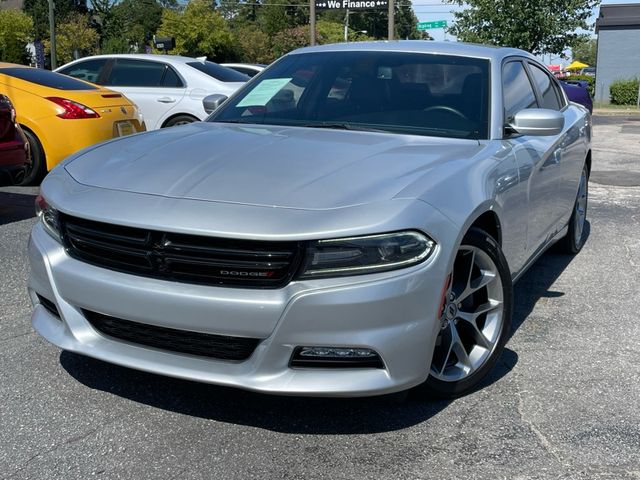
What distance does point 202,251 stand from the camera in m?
2.86

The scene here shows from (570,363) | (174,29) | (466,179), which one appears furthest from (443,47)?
(174,29)

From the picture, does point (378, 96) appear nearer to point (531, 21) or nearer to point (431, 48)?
point (431, 48)

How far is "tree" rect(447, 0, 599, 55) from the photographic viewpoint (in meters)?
29.6

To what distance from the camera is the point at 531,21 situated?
97.6 ft

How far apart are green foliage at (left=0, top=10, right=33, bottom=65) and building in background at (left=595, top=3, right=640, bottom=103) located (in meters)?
40.2

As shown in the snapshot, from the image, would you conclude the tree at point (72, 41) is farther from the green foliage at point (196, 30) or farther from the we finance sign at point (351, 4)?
the we finance sign at point (351, 4)

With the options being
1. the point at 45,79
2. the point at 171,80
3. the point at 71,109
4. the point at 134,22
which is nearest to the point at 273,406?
the point at 71,109

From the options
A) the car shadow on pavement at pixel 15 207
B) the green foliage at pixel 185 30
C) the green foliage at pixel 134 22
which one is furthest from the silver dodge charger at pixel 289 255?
the green foliage at pixel 134 22

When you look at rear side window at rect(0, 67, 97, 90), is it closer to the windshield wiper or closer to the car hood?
the car hood

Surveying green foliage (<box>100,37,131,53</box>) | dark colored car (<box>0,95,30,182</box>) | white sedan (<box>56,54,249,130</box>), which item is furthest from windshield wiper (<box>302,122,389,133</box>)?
green foliage (<box>100,37,131,53</box>)

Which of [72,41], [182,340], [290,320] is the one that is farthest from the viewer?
[72,41]

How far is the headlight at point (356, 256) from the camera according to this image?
2.82 metres

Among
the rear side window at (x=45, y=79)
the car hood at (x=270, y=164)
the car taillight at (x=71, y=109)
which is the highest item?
the car hood at (x=270, y=164)

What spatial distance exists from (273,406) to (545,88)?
3418 millimetres
